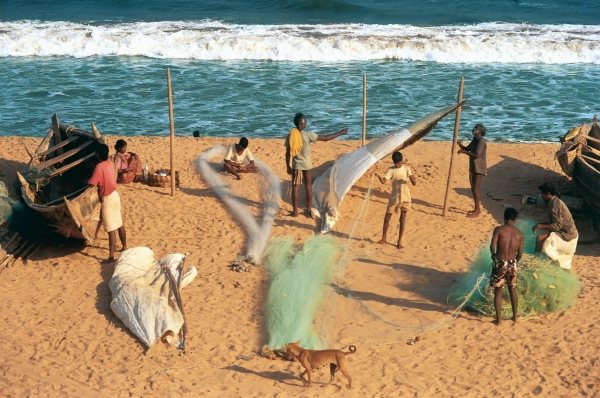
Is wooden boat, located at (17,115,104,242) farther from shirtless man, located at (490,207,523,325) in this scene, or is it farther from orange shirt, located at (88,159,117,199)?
shirtless man, located at (490,207,523,325)

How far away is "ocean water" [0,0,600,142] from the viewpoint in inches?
692

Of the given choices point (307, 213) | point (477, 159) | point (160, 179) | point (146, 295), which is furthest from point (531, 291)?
point (160, 179)

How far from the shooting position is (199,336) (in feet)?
27.3

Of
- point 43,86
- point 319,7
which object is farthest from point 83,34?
point 319,7

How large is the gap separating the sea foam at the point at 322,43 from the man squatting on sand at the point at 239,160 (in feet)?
38.7

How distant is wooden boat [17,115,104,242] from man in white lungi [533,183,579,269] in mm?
5357

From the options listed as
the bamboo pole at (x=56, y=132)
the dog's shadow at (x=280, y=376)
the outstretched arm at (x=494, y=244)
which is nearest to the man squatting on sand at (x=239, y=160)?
the bamboo pole at (x=56, y=132)

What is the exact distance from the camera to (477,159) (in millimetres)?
11094

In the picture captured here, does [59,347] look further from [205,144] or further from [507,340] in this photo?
[205,144]

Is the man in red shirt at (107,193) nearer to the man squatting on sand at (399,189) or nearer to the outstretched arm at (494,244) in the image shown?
the man squatting on sand at (399,189)

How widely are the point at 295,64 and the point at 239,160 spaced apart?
1117cm

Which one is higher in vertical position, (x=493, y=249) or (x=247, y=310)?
(x=493, y=249)

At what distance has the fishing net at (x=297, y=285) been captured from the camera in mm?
8164

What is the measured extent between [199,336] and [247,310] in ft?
2.37
